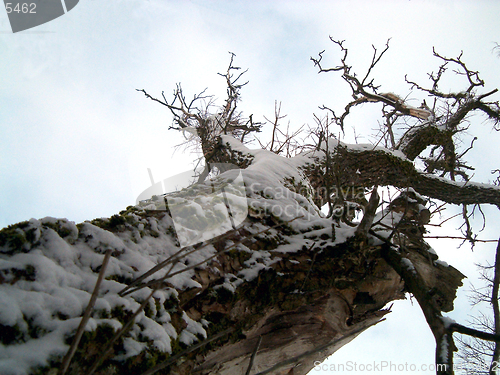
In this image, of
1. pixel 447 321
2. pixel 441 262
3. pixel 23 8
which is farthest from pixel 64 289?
pixel 23 8

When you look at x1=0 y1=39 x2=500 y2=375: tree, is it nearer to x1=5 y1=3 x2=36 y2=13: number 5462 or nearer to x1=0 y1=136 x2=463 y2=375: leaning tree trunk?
x1=0 y1=136 x2=463 y2=375: leaning tree trunk

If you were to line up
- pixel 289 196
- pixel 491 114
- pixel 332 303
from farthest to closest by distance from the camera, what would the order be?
pixel 491 114
pixel 289 196
pixel 332 303

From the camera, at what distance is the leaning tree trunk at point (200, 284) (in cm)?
78

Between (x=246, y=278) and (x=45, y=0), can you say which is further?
(x=45, y=0)

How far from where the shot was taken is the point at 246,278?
4.35 feet

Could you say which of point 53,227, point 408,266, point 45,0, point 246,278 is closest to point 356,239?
point 408,266

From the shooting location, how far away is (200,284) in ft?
3.94

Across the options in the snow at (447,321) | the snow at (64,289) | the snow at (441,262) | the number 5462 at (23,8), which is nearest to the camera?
the snow at (64,289)

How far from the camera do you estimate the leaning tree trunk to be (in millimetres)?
780

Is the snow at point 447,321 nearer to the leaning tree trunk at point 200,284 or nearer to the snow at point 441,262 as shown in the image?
the leaning tree trunk at point 200,284

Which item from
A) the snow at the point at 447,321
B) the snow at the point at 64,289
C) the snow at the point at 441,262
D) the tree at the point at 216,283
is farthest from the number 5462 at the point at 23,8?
the snow at the point at 441,262

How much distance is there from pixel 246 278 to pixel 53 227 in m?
0.83

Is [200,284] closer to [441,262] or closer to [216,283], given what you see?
[216,283]

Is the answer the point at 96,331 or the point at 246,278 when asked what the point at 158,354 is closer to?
the point at 96,331
